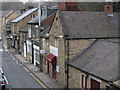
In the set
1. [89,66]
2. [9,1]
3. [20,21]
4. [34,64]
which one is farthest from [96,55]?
[9,1]

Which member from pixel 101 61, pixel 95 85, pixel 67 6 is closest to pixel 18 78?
pixel 67 6

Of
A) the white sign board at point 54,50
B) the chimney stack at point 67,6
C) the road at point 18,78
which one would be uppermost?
the chimney stack at point 67,6

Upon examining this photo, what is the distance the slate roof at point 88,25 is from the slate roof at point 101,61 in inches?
67.8

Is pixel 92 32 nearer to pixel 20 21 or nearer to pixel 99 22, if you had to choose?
pixel 99 22

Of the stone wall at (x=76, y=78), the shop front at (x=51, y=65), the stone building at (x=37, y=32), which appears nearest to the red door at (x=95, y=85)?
the stone wall at (x=76, y=78)

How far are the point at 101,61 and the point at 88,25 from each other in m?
6.98

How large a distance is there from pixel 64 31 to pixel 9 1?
350ft

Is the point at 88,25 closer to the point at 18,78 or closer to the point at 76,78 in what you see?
the point at 76,78

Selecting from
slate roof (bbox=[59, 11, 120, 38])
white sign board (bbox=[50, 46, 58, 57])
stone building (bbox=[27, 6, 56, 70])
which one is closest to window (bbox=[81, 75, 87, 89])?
slate roof (bbox=[59, 11, 120, 38])

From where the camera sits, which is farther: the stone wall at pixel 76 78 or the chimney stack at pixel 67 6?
the chimney stack at pixel 67 6

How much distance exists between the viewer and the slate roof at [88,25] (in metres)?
22.0

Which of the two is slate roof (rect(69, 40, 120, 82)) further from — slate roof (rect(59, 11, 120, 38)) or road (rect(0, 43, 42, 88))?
road (rect(0, 43, 42, 88))

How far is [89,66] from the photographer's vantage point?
1753 cm

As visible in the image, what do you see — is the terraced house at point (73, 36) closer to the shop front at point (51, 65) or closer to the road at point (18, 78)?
the shop front at point (51, 65)
